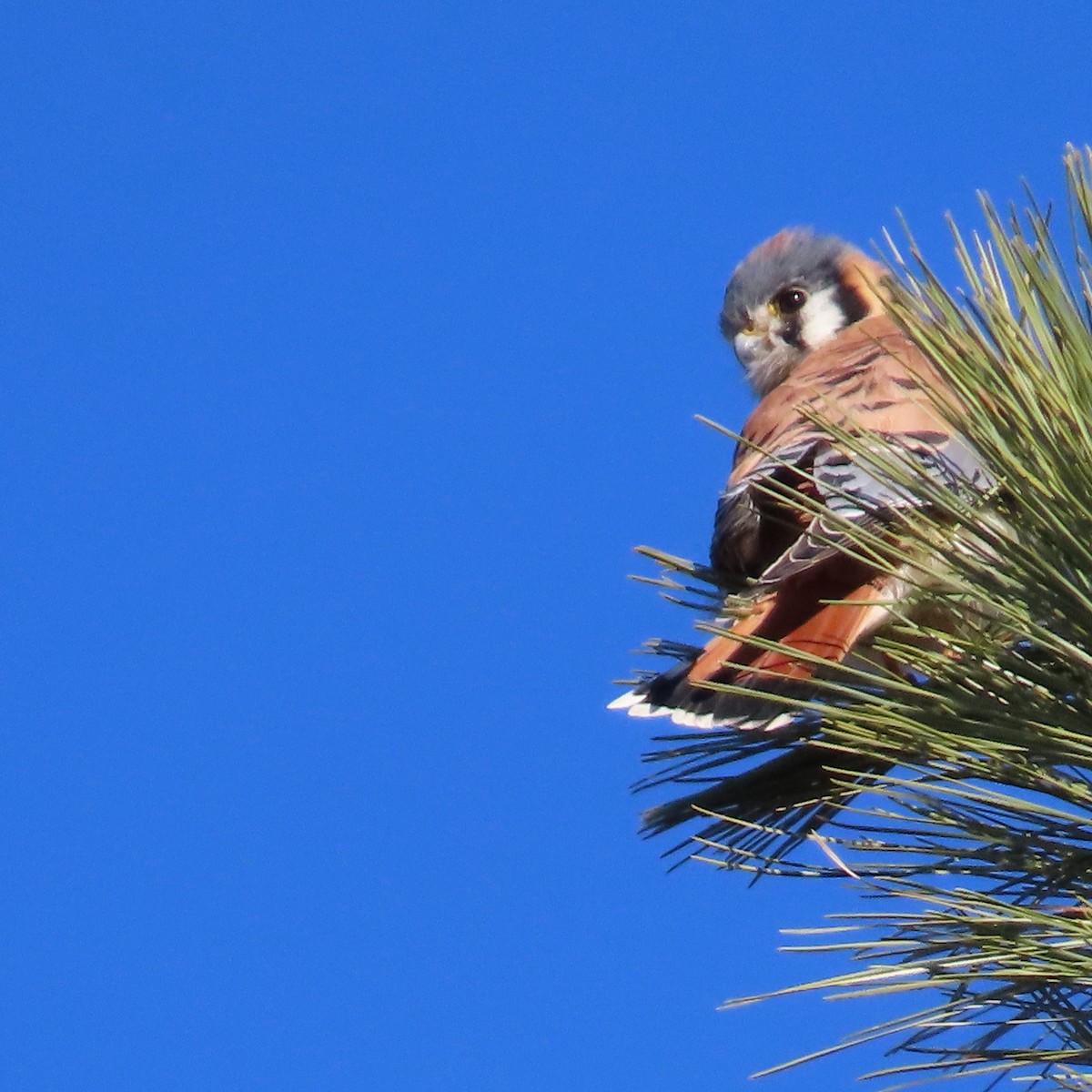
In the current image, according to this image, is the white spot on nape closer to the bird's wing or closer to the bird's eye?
the bird's eye

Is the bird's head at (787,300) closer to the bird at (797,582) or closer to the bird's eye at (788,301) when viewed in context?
the bird's eye at (788,301)

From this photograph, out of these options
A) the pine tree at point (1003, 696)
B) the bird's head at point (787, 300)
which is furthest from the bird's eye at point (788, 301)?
the pine tree at point (1003, 696)

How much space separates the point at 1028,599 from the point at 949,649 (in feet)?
0.94

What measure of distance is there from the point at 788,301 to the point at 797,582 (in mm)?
1559

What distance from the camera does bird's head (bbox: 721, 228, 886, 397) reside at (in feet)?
11.0

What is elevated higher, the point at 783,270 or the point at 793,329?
the point at 783,270

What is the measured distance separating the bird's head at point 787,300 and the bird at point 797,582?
848mm

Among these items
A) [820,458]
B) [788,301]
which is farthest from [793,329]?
[820,458]

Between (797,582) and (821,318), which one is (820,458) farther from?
(821,318)

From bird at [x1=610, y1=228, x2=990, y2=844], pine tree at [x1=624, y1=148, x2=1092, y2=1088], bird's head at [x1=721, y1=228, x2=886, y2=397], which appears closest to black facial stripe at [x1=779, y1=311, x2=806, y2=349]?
bird's head at [x1=721, y1=228, x2=886, y2=397]

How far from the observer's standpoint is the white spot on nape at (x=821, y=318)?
335cm

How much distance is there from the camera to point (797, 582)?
1960 mm

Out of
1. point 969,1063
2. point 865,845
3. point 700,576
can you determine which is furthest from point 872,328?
point 969,1063

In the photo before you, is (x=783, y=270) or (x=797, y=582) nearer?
(x=797, y=582)
